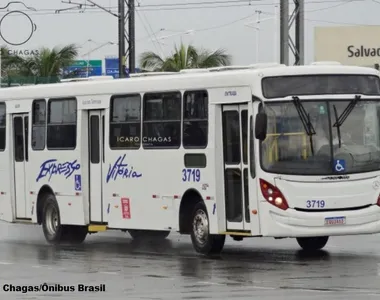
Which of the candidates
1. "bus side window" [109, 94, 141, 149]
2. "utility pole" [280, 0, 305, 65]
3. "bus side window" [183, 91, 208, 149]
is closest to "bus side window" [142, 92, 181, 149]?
"bus side window" [183, 91, 208, 149]

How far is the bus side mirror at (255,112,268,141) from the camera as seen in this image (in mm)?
18016

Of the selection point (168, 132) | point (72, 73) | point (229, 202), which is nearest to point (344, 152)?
point (229, 202)

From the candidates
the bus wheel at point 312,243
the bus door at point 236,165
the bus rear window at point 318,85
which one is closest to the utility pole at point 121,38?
the bus wheel at point 312,243

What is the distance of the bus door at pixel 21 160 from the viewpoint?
24375 mm

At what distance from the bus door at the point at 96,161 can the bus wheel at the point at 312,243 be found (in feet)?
12.3

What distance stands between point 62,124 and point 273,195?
242 inches

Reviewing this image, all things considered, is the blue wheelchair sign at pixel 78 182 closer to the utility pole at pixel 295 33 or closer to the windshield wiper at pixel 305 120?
the windshield wiper at pixel 305 120

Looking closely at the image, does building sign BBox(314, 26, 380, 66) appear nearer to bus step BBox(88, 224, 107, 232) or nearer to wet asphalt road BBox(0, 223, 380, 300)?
wet asphalt road BBox(0, 223, 380, 300)

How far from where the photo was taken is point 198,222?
19.7m

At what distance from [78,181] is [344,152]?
5.95m

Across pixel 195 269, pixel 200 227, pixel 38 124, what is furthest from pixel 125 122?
pixel 195 269

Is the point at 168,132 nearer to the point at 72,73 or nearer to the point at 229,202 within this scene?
the point at 229,202

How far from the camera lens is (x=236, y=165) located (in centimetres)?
1898

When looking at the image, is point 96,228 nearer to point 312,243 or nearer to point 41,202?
point 41,202
